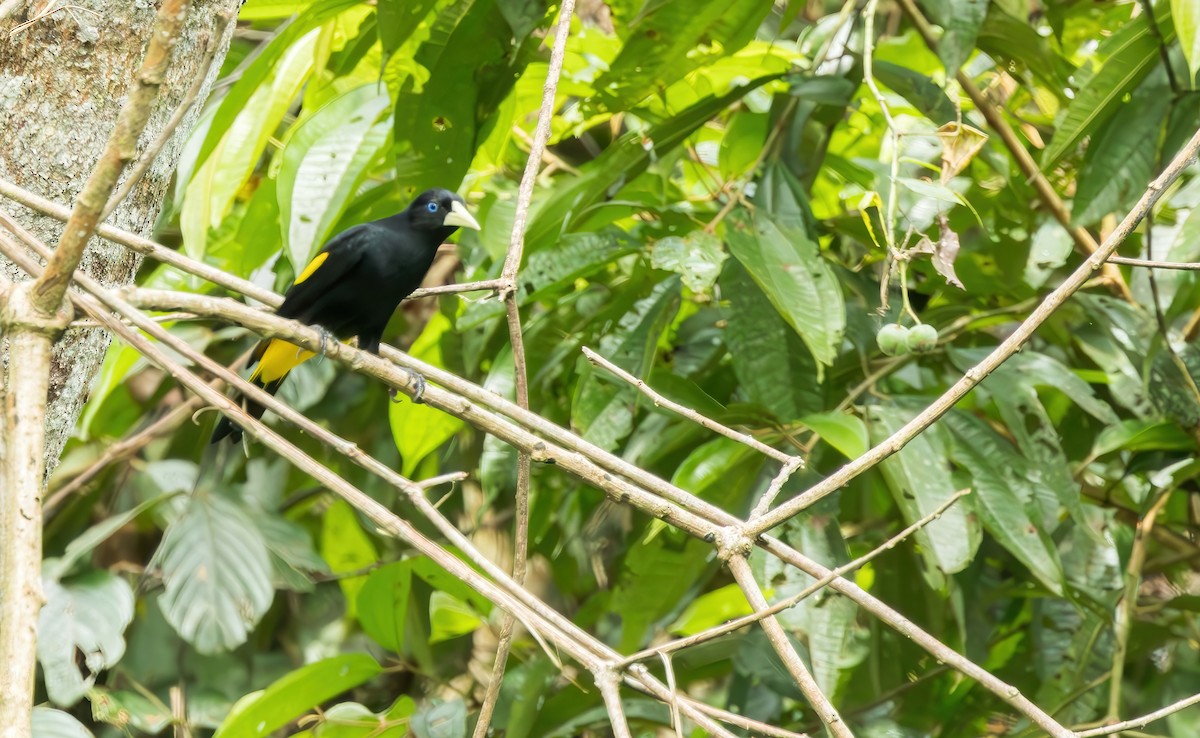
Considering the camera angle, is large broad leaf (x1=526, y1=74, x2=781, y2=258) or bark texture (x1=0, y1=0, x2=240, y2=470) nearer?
bark texture (x1=0, y1=0, x2=240, y2=470)

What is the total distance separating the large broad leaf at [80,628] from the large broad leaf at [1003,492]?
1.99m

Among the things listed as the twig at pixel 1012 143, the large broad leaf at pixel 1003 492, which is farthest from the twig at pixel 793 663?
the twig at pixel 1012 143

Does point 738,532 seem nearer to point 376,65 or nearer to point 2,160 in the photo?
point 2,160

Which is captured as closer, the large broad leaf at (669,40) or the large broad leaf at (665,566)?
the large broad leaf at (669,40)

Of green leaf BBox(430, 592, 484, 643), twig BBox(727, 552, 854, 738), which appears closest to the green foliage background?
green leaf BBox(430, 592, 484, 643)

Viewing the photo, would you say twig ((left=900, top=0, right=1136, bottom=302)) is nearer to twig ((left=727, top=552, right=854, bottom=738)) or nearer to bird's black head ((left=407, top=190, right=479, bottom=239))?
bird's black head ((left=407, top=190, right=479, bottom=239))

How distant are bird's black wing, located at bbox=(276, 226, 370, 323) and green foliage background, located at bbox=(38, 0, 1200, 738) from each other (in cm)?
11

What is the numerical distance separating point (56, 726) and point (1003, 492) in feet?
6.53

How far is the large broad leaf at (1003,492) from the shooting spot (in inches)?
90.9

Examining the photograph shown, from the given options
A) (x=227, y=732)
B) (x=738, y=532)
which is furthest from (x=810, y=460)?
(x=227, y=732)

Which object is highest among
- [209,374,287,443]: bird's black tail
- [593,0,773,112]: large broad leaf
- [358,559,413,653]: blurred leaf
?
[593,0,773,112]: large broad leaf

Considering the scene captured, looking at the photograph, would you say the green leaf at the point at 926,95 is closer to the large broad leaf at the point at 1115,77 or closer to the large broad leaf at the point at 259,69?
the large broad leaf at the point at 1115,77

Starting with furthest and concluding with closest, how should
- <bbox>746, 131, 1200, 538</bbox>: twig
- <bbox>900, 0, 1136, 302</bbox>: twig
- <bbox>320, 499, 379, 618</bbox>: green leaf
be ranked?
<bbox>320, 499, 379, 618</bbox>: green leaf → <bbox>900, 0, 1136, 302</bbox>: twig → <bbox>746, 131, 1200, 538</bbox>: twig

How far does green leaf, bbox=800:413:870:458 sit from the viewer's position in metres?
2.09
